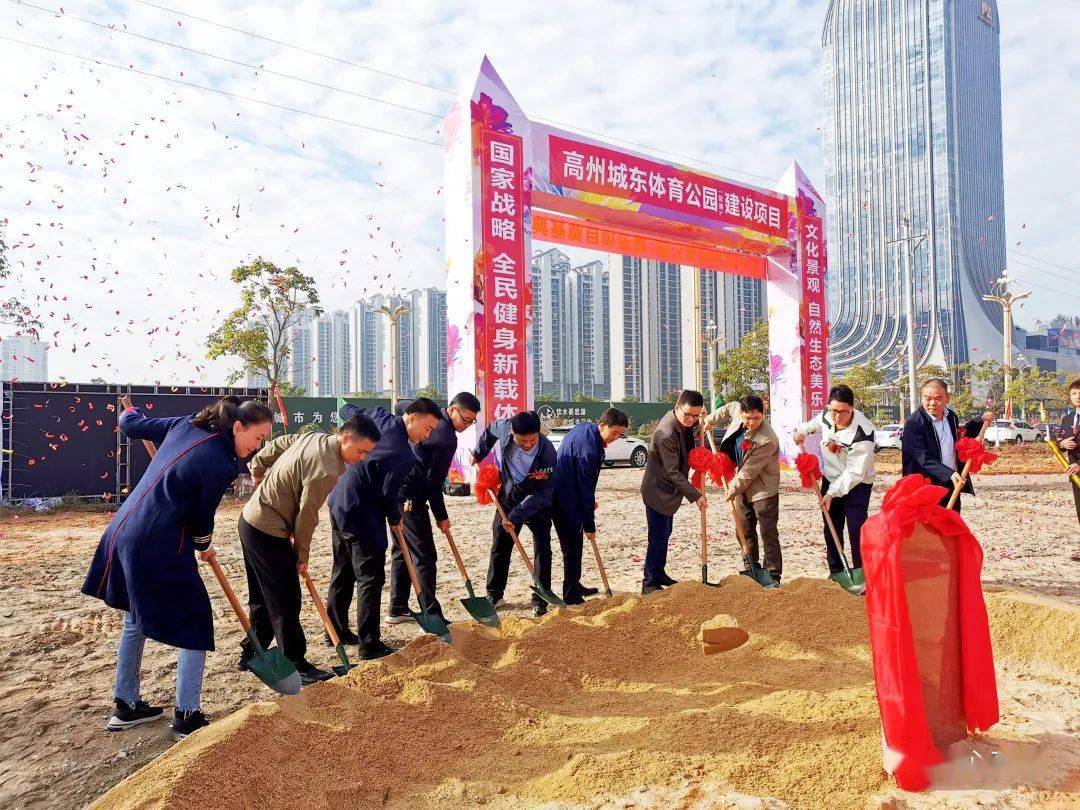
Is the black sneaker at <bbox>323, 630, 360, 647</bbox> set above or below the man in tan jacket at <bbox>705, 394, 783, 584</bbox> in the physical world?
below

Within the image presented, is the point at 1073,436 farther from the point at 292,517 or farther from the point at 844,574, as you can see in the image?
the point at 292,517

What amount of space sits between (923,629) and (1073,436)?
4219mm

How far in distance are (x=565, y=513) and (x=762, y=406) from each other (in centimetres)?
163

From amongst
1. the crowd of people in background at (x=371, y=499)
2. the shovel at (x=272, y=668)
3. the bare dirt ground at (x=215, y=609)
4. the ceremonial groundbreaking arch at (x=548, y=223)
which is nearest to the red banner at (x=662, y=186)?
the ceremonial groundbreaking arch at (x=548, y=223)

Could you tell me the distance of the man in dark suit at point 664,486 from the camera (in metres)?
5.07

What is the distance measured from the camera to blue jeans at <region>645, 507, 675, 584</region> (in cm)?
512

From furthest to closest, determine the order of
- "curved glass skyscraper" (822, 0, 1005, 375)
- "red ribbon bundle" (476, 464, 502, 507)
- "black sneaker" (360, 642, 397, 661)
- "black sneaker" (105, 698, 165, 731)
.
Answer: "curved glass skyscraper" (822, 0, 1005, 375), "red ribbon bundle" (476, 464, 502, 507), "black sneaker" (360, 642, 397, 661), "black sneaker" (105, 698, 165, 731)

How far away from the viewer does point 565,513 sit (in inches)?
192

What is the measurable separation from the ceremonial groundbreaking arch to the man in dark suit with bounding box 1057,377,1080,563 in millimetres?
6635

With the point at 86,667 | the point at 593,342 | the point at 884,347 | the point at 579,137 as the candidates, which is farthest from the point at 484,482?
the point at 884,347

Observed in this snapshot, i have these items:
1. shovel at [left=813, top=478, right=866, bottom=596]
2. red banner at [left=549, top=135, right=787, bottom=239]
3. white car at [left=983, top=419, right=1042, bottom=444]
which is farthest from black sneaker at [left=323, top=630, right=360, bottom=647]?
white car at [left=983, top=419, right=1042, bottom=444]

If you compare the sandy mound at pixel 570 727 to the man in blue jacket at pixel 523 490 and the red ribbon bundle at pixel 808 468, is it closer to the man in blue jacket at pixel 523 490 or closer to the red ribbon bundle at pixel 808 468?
the man in blue jacket at pixel 523 490

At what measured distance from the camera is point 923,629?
2439 mm

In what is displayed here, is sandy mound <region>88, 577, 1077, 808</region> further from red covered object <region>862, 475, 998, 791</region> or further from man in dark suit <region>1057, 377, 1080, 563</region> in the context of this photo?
man in dark suit <region>1057, 377, 1080, 563</region>
